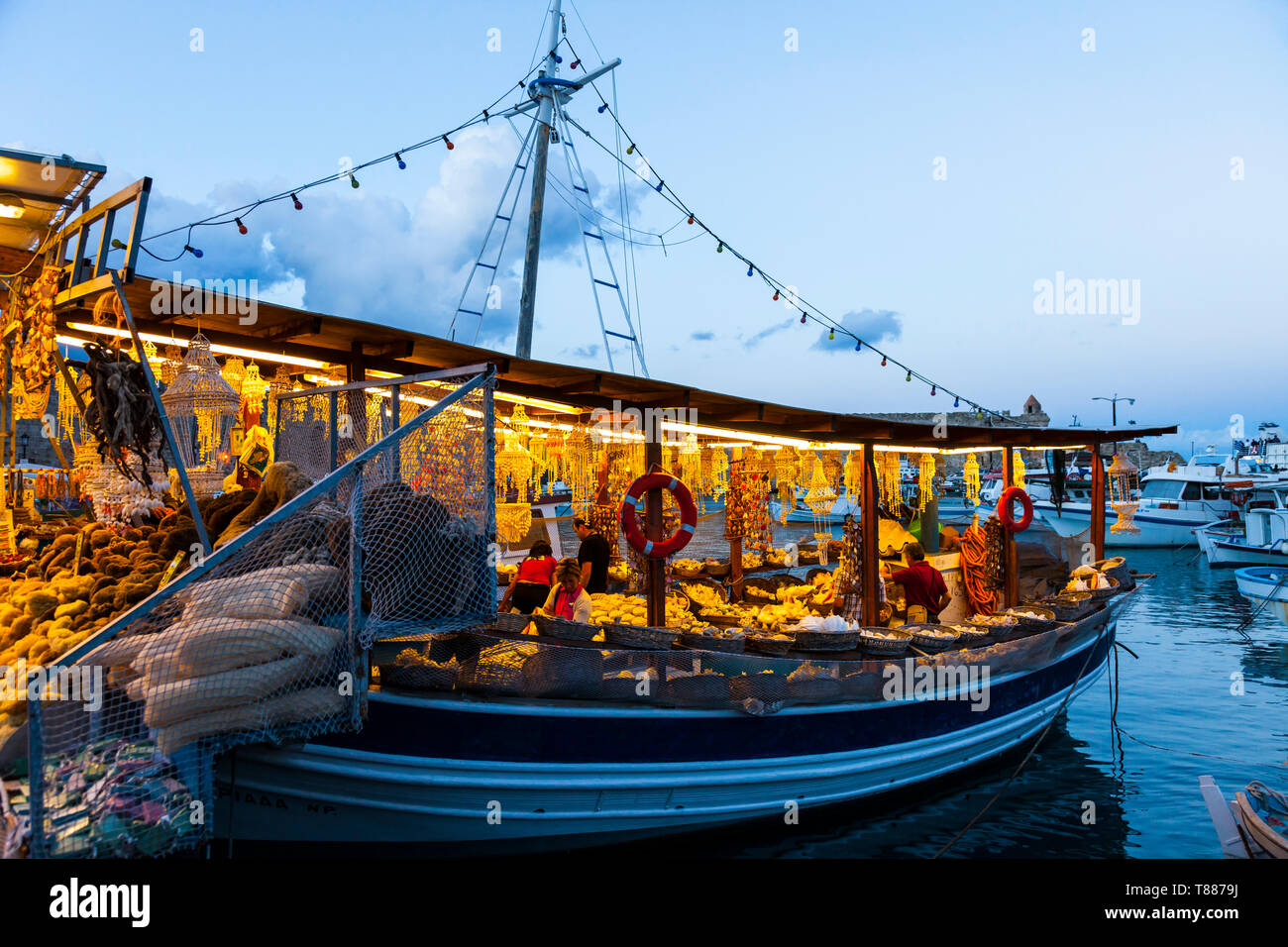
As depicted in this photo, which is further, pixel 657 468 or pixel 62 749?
pixel 657 468

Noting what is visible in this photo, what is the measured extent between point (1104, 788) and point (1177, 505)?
34.7 metres

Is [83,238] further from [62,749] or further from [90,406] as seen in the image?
[62,749]

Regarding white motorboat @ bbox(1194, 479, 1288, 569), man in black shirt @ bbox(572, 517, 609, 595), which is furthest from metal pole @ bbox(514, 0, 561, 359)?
white motorboat @ bbox(1194, 479, 1288, 569)

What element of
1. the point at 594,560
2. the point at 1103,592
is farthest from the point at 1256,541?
the point at 594,560

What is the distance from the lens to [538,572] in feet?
26.9

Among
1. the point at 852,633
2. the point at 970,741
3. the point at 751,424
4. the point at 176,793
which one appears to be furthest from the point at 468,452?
the point at 970,741

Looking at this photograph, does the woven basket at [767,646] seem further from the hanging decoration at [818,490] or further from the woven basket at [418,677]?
the hanging decoration at [818,490]

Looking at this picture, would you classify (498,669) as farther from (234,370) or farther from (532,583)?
(234,370)

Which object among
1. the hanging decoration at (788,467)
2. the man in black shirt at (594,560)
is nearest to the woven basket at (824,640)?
the man in black shirt at (594,560)

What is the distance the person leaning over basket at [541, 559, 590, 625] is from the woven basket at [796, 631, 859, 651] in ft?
6.40

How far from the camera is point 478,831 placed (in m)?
5.08

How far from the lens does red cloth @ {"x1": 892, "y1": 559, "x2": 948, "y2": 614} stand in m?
9.68

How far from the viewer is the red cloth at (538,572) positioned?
810cm
